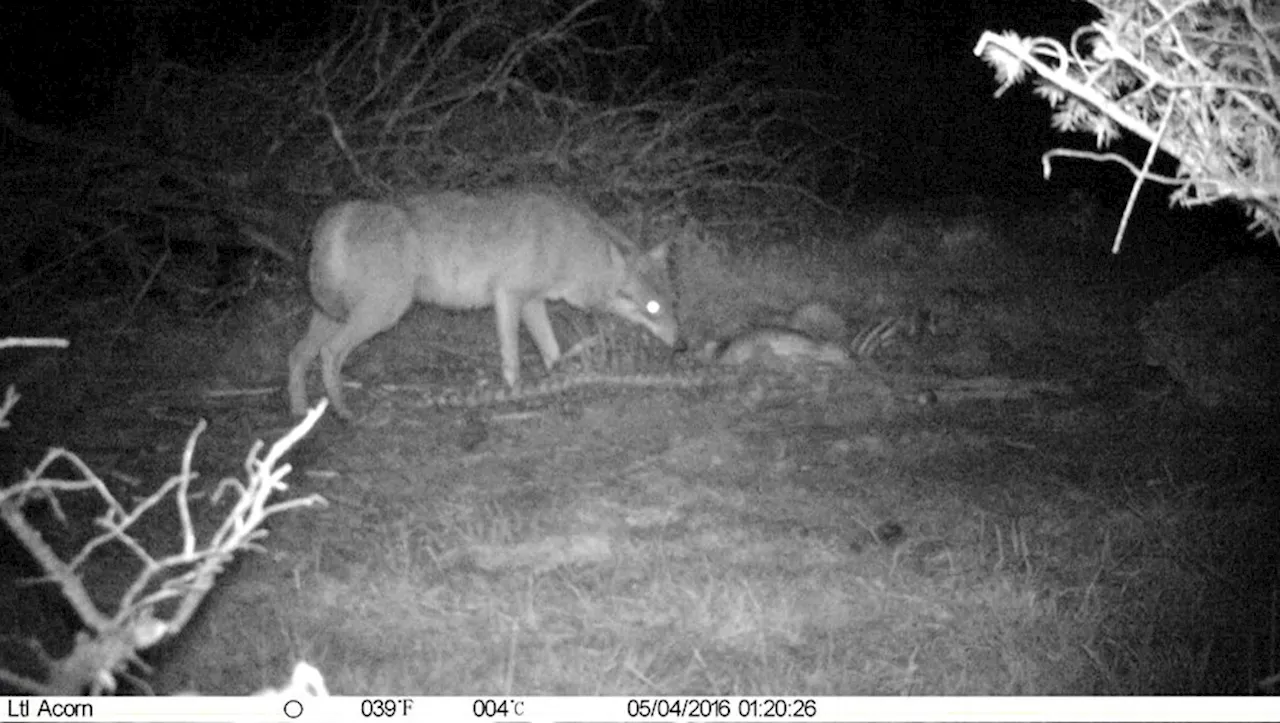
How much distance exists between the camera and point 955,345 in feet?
34.7

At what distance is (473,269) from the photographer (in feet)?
31.8

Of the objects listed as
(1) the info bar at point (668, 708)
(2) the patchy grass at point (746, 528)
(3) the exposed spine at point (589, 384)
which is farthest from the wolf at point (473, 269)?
(1) the info bar at point (668, 708)

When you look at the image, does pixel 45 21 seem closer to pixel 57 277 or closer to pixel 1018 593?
pixel 57 277

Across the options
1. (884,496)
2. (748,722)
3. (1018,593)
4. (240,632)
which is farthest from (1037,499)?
(240,632)

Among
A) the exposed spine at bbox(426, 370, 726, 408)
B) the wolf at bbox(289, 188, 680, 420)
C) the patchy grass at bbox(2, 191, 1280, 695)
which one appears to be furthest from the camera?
the exposed spine at bbox(426, 370, 726, 408)

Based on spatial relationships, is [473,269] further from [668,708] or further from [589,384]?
[668,708]

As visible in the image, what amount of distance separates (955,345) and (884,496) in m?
3.36

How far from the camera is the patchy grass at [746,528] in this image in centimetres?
563

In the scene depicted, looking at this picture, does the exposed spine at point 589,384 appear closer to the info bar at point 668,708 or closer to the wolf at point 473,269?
the wolf at point 473,269

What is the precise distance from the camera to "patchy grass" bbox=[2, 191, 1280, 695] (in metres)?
5.63

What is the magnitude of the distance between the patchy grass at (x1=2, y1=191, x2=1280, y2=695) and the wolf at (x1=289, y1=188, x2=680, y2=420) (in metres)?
0.53

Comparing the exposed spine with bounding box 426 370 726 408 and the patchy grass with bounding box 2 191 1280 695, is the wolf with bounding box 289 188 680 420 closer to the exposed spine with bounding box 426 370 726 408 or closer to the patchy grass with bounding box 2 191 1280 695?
the exposed spine with bounding box 426 370 726 408

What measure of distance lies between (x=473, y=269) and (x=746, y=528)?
3.46 meters

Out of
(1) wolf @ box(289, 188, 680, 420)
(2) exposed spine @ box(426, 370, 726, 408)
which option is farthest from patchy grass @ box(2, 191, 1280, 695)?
(1) wolf @ box(289, 188, 680, 420)
